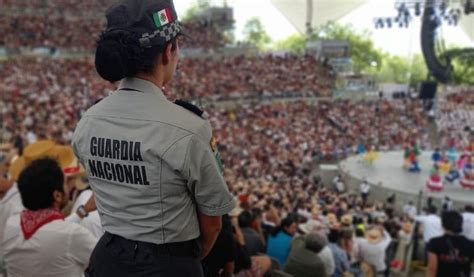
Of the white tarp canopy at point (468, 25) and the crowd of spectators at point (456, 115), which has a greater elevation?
the white tarp canopy at point (468, 25)

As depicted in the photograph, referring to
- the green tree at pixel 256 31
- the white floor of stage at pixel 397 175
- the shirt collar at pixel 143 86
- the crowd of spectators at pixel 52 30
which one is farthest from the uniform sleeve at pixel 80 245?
the green tree at pixel 256 31

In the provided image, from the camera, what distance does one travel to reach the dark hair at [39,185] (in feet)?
6.39

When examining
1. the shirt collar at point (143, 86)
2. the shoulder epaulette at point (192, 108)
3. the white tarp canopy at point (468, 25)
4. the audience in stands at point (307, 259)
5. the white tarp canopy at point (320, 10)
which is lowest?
the audience in stands at point (307, 259)

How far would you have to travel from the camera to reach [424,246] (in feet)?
19.6

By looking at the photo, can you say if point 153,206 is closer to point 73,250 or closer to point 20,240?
point 73,250

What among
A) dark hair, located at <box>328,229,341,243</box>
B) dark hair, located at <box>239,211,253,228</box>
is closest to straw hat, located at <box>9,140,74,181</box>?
dark hair, located at <box>239,211,253,228</box>

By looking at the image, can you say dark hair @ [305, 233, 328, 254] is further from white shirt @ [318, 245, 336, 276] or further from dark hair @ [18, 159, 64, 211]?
dark hair @ [18, 159, 64, 211]

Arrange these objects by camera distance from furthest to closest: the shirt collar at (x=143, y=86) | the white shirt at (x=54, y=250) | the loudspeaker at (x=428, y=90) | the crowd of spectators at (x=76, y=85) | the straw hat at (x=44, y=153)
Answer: the loudspeaker at (x=428, y=90), the crowd of spectators at (x=76, y=85), the straw hat at (x=44, y=153), the white shirt at (x=54, y=250), the shirt collar at (x=143, y=86)

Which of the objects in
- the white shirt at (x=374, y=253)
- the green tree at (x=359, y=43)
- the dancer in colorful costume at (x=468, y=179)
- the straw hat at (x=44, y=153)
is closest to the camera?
the straw hat at (x=44, y=153)

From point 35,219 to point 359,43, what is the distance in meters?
57.4

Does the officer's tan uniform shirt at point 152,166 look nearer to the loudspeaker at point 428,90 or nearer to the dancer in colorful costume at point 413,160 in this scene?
the dancer in colorful costume at point 413,160

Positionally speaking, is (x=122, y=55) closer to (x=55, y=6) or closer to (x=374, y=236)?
(x=374, y=236)

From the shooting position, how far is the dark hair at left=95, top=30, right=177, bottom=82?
47.9 inches

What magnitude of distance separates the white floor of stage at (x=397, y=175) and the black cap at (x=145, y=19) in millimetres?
11327
